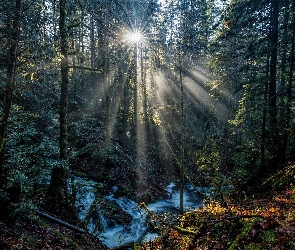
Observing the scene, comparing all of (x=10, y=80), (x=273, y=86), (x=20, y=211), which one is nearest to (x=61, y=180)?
(x=20, y=211)

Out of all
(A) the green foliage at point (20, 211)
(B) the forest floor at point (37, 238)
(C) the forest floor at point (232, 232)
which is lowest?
(B) the forest floor at point (37, 238)

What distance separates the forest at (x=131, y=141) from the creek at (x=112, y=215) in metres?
0.10

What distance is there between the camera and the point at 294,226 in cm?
319

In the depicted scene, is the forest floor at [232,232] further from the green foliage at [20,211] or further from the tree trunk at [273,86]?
the tree trunk at [273,86]

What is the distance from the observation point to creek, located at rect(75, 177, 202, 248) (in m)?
12.0

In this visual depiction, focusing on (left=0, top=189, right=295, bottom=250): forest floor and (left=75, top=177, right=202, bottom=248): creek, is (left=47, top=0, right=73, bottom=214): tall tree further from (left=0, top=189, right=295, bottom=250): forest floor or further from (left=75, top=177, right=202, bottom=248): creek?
(left=0, top=189, right=295, bottom=250): forest floor

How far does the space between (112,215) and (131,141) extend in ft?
38.4

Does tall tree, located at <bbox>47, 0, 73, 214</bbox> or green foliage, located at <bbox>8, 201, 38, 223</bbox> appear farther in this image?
tall tree, located at <bbox>47, 0, 73, 214</bbox>

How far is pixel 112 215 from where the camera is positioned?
46.3 feet

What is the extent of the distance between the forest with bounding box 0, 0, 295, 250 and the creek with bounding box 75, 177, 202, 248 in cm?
10

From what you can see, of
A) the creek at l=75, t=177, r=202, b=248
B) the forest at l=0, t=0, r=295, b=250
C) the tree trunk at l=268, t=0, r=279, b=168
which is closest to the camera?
the forest at l=0, t=0, r=295, b=250

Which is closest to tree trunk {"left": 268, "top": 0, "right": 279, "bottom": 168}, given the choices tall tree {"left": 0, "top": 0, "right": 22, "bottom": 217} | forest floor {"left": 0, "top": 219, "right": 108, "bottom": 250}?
forest floor {"left": 0, "top": 219, "right": 108, "bottom": 250}

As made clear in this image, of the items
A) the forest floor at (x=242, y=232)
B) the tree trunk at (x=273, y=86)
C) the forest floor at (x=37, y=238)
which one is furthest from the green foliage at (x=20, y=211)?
the tree trunk at (x=273, y=86)

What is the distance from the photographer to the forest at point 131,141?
511 cm
